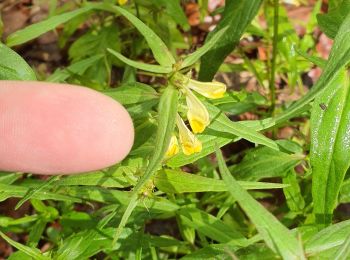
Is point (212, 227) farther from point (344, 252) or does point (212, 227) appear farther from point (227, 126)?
point (344, 252)

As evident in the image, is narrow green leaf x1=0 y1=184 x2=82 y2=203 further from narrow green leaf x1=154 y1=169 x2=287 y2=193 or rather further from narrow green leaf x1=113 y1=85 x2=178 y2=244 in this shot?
narrow green leaf x1=113 y1=85 x2=178 y2=244

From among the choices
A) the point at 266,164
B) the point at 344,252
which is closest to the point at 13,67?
the point at 266,164

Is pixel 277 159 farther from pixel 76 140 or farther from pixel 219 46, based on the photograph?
pixel 76 140

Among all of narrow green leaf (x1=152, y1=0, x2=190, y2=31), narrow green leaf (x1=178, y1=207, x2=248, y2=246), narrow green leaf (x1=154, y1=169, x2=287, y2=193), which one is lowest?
narrow green leaf (x1=178, y1=207, x2=248, y2=246)

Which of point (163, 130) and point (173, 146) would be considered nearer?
point (163, 130)

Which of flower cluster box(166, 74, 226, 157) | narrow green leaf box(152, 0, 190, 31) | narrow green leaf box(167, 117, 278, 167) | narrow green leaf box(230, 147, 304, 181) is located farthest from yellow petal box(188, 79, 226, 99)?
narrow green leaf box(152, 0, 190, 31)
